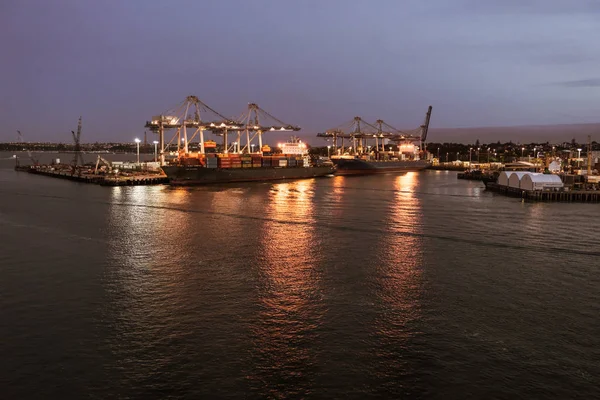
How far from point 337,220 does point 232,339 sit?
17742mm

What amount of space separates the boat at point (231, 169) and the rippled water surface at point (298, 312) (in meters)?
32.8

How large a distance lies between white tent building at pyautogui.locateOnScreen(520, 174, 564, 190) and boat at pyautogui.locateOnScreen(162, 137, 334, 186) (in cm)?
3468

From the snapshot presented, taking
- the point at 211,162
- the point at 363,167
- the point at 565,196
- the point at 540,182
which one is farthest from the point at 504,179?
the point at 363,167

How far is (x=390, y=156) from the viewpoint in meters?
115

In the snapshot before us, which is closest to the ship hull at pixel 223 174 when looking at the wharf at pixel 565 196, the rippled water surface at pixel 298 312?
the rippled water surface at pixel 298 312

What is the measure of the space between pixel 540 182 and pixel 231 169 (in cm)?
3690

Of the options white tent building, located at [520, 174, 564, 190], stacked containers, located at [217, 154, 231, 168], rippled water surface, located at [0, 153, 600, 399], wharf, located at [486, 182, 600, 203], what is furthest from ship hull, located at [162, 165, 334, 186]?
wharf, located at [486, 182, 600, 203]

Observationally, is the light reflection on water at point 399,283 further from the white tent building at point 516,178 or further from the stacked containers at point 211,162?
the stacked containers at point 211,162

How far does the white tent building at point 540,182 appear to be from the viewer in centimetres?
4282

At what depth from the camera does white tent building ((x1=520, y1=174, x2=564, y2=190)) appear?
4282 cm

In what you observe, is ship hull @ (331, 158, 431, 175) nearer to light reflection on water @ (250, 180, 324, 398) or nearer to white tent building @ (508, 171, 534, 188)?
white tent building @ (508, 171, 534, 188)

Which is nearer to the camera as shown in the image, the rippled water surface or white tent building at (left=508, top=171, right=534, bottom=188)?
the rippled water surface

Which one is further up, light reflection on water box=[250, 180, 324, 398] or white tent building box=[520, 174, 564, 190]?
white tent building box=[520, 174, 564, 190]

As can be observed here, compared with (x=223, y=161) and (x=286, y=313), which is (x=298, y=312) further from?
(x=223, y=161)
